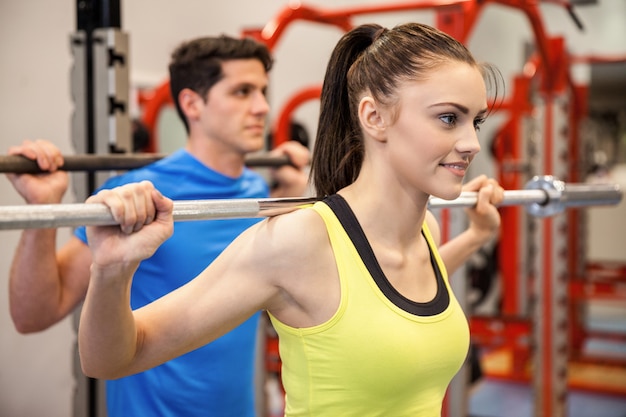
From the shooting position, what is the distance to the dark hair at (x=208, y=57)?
2246mm

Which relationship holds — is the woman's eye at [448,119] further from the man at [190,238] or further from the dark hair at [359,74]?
the man at [190,238]

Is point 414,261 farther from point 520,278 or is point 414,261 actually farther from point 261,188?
point 520,278

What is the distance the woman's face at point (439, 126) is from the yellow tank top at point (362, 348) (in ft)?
0.52

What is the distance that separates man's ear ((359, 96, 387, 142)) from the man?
758 mm

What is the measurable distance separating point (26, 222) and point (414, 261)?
0.73 meters

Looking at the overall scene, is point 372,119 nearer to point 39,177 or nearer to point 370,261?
point 370,261

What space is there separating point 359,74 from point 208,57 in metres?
0.96

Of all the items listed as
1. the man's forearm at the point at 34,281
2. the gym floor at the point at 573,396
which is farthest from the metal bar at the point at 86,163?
the gym floor at the point at 573,396

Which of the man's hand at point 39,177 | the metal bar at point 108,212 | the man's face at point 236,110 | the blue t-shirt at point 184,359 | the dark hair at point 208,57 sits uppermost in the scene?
the dark hair at point 208,57

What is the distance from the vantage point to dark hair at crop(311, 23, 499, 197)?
1.32 m

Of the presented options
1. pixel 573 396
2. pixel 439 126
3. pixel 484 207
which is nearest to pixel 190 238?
pixel 484 207

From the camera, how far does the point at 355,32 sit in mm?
1456

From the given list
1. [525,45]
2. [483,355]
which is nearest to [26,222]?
[483,355]

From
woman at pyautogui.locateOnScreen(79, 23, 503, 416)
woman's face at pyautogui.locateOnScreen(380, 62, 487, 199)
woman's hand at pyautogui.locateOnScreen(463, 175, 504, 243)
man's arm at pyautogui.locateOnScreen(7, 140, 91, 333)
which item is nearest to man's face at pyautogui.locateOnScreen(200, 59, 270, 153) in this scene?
man's arm at pyautogui.locateOnScreen(7, 140, 91, 333)
